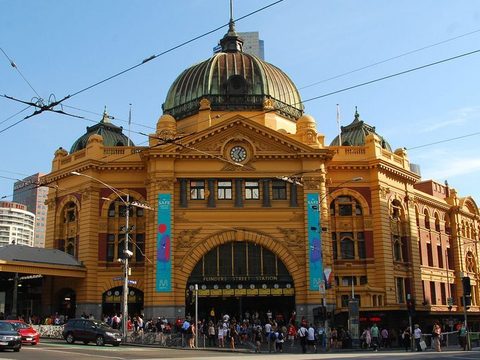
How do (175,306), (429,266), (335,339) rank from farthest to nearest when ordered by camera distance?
1. (429,266)
2. (175,306)
3. (335,339)

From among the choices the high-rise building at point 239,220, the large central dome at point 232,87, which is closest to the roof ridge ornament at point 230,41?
the large central dome at point 232,87

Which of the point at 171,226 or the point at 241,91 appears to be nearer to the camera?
the point at 171,226

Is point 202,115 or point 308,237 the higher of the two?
point 202,115

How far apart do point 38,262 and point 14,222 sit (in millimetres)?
131128

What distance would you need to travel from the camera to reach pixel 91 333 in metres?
36.3

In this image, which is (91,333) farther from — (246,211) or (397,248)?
(397,248)

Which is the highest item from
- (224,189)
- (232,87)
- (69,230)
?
(232,87)

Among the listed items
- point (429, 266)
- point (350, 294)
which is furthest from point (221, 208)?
point (429, 266)

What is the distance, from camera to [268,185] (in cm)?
5131

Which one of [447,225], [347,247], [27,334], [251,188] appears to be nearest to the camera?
[27,334]

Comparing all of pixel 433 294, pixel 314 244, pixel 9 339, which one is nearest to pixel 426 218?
pixel 433 294

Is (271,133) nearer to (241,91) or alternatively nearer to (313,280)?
(241,91)

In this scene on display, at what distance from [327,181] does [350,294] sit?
10181 mm

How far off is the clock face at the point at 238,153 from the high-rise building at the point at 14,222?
132266 mm
